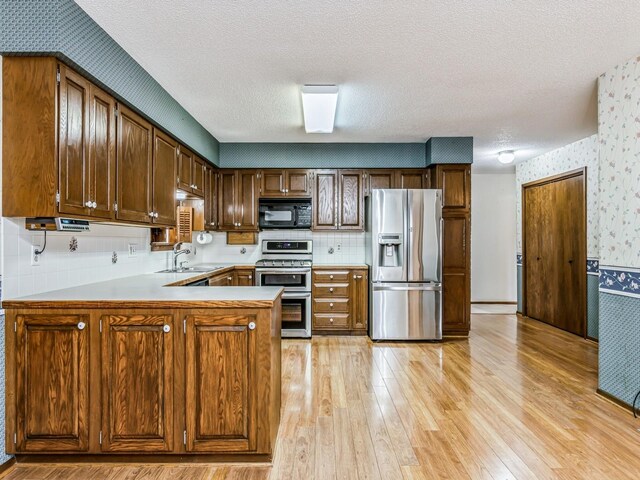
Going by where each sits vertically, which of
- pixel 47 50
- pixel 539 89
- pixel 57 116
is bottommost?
pixel 57 116

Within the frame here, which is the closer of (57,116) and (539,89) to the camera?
(57,116)

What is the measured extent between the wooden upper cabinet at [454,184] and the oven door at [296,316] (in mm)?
2115

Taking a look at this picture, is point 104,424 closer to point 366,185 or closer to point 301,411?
point 301,411

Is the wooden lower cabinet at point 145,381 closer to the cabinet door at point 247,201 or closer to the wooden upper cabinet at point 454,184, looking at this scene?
the cabinet door at point 247,201

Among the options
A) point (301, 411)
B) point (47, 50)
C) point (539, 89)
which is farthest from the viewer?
point (539, 89)

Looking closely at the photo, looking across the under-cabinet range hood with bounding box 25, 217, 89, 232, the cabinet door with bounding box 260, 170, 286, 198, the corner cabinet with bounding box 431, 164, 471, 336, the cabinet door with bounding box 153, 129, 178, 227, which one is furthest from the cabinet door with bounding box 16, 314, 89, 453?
the corner cabinet with bounding box 431, 164, 471, 336

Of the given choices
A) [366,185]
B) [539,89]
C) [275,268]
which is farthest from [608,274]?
[275,268]

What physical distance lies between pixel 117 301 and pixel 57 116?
39.7 inches

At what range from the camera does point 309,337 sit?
4.75 metres

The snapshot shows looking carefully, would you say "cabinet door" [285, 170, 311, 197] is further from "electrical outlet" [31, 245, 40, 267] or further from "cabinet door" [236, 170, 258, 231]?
"electrical outlet" [31, 245, 40, 267]

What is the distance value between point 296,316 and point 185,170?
2139mm

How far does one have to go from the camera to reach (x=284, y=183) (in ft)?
16.7

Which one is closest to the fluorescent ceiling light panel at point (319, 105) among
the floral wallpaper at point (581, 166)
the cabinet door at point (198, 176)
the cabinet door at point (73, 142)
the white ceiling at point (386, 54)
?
the white ceiling at point (386, 54)

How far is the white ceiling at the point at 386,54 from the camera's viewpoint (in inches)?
83.8
